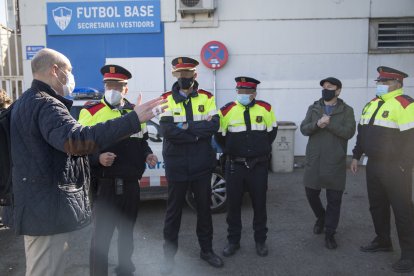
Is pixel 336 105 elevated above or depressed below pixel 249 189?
above

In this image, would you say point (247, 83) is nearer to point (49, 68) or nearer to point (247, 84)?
point (247, 84)

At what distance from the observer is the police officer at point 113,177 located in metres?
Result: 3.62

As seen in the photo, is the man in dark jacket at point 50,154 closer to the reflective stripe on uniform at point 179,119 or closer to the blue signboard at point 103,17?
the reflective stripe on uniform at point 179,119

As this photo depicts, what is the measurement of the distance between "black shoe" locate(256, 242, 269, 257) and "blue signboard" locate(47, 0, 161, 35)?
253 inches

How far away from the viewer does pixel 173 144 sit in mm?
4168

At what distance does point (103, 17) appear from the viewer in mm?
9648

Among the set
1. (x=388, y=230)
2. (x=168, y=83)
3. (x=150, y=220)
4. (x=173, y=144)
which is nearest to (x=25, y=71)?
(x=168, y=83)

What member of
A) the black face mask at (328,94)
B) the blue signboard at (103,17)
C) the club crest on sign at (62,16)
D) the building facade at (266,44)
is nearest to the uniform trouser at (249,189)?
the black face mask at (328,94)

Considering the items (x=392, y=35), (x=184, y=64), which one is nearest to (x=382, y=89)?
(x=184, y=64)

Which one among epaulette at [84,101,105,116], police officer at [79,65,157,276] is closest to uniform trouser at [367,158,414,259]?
police officer at [79,65,157,276]

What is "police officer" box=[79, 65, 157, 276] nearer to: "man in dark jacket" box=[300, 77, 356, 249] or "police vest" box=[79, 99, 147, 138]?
"police vest" box=[79, 99, 147, 138]

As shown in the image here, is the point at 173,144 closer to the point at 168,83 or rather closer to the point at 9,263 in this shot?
the point at 9,263

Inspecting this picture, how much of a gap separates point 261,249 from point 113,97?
2.30 metres

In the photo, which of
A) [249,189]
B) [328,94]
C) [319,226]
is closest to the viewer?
[249,189]
